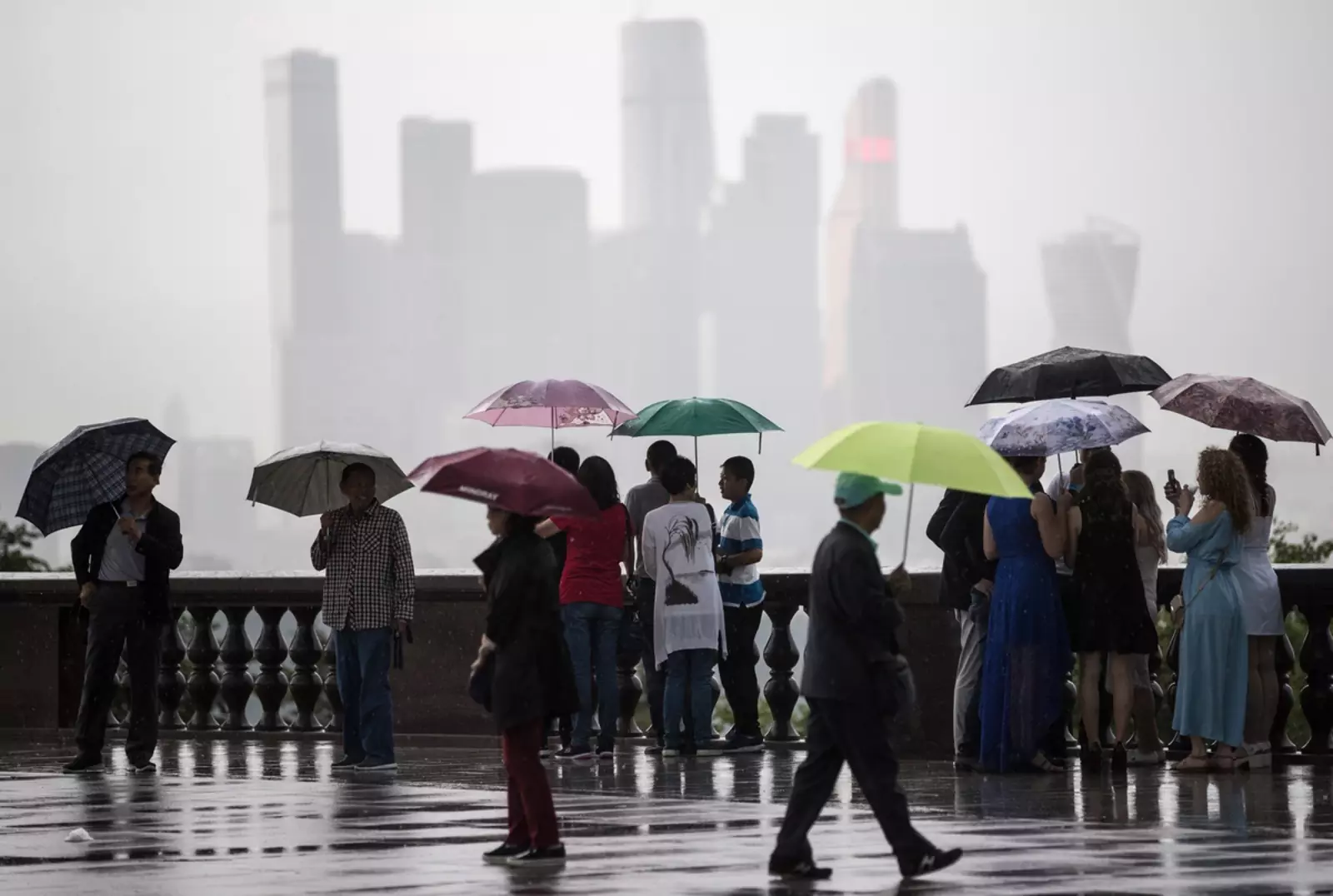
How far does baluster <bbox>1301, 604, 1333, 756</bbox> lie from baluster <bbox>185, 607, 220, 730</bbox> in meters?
7.77

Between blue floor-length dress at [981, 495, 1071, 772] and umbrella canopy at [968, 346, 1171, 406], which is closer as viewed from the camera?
blue floor-length dress at [981, 495, 1071, 772]

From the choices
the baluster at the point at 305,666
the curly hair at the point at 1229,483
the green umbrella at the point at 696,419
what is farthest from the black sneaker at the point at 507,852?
the baluster at the point at 305,666

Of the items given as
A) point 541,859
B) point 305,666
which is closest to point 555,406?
point 305,666

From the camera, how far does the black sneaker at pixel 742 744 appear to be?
1480 cm

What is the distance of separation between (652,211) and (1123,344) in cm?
4315

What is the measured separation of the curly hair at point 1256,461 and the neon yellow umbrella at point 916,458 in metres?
4.52

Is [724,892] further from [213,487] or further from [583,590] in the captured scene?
[213,487]

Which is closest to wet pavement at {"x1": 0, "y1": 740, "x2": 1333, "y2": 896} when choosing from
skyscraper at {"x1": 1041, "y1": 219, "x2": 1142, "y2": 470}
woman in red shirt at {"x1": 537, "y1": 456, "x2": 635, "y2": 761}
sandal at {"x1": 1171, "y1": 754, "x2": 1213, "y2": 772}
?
sandal at {"x1": 1171, "y1": 754, "x2": 1213, "y2": 772}

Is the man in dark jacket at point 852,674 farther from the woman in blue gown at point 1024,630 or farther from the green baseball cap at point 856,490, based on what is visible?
the woman in blue gown at point 1024,630

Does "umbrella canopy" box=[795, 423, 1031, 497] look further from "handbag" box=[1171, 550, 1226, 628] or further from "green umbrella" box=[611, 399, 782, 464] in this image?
"green umbrella" box=[611, 399, 782, 464]

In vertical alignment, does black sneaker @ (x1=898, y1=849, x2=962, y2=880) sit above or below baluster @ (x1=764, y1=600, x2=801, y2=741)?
below

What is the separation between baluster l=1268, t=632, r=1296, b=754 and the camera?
45.5 ft

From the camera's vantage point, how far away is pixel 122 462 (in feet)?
46.4

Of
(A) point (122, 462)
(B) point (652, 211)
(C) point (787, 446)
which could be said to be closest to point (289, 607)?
(A) point (122, 462)
